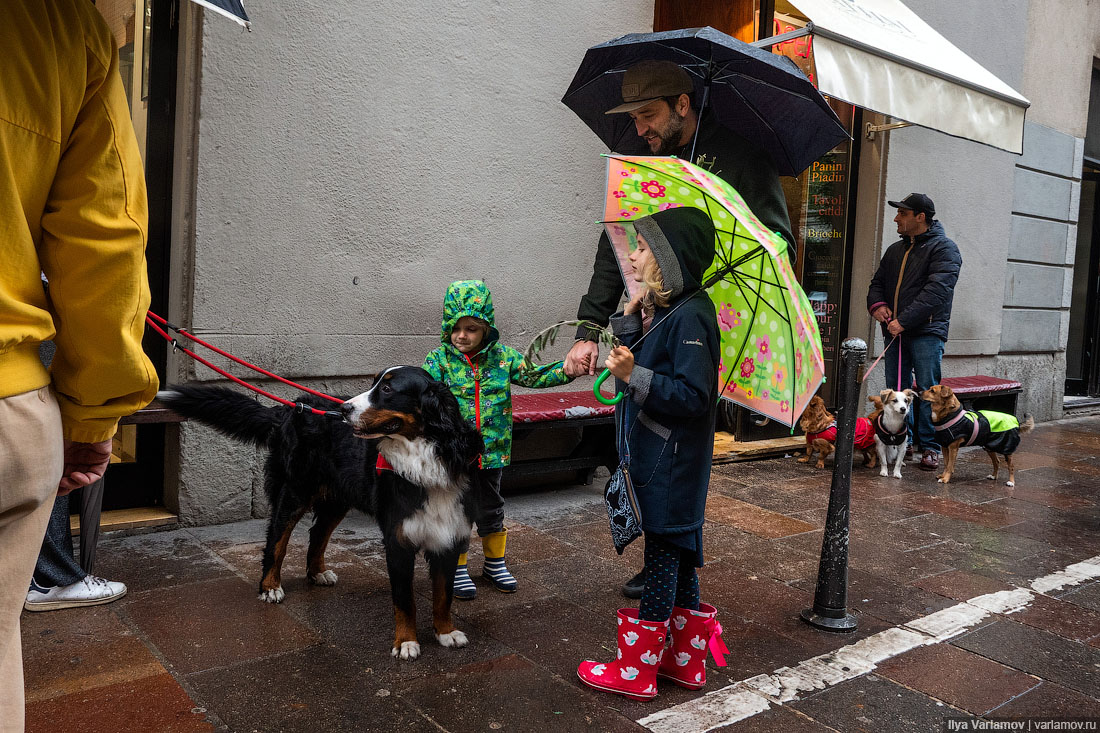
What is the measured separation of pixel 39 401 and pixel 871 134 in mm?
8674

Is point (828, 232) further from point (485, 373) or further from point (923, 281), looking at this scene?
point (485, 373)

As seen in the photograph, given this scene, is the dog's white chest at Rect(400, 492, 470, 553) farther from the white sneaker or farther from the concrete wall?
the concrete wall

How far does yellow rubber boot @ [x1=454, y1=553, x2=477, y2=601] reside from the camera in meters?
4.09

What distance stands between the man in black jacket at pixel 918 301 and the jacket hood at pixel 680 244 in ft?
17.9

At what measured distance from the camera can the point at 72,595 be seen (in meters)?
3.76

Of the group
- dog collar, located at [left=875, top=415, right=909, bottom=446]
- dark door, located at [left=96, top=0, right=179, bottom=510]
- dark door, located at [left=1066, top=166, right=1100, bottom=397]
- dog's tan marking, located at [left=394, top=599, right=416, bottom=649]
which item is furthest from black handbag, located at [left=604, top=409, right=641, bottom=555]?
dark door, located at [left=1066, top=166, right=1100, bottom=397]

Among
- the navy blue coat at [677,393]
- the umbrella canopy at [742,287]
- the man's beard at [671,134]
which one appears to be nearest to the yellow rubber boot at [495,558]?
the navy blue coat at [677,393]

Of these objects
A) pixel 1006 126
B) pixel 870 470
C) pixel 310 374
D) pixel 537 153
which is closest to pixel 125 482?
pixel 310 374

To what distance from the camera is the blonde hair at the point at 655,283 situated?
3.04m

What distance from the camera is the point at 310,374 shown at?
17.5 ft

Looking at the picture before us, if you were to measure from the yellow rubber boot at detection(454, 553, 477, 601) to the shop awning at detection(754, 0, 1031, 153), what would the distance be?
3.68 meters

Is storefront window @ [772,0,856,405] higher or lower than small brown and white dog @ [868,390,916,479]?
higher

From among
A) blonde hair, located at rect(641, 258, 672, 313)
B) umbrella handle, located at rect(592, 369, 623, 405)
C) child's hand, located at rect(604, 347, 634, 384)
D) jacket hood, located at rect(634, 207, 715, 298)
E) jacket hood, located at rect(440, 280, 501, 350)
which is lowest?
umbrella handle, located at rect(592, 369, 623, 405)

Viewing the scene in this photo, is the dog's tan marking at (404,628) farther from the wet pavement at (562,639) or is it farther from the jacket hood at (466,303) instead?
the jacket hood at (466,303)
